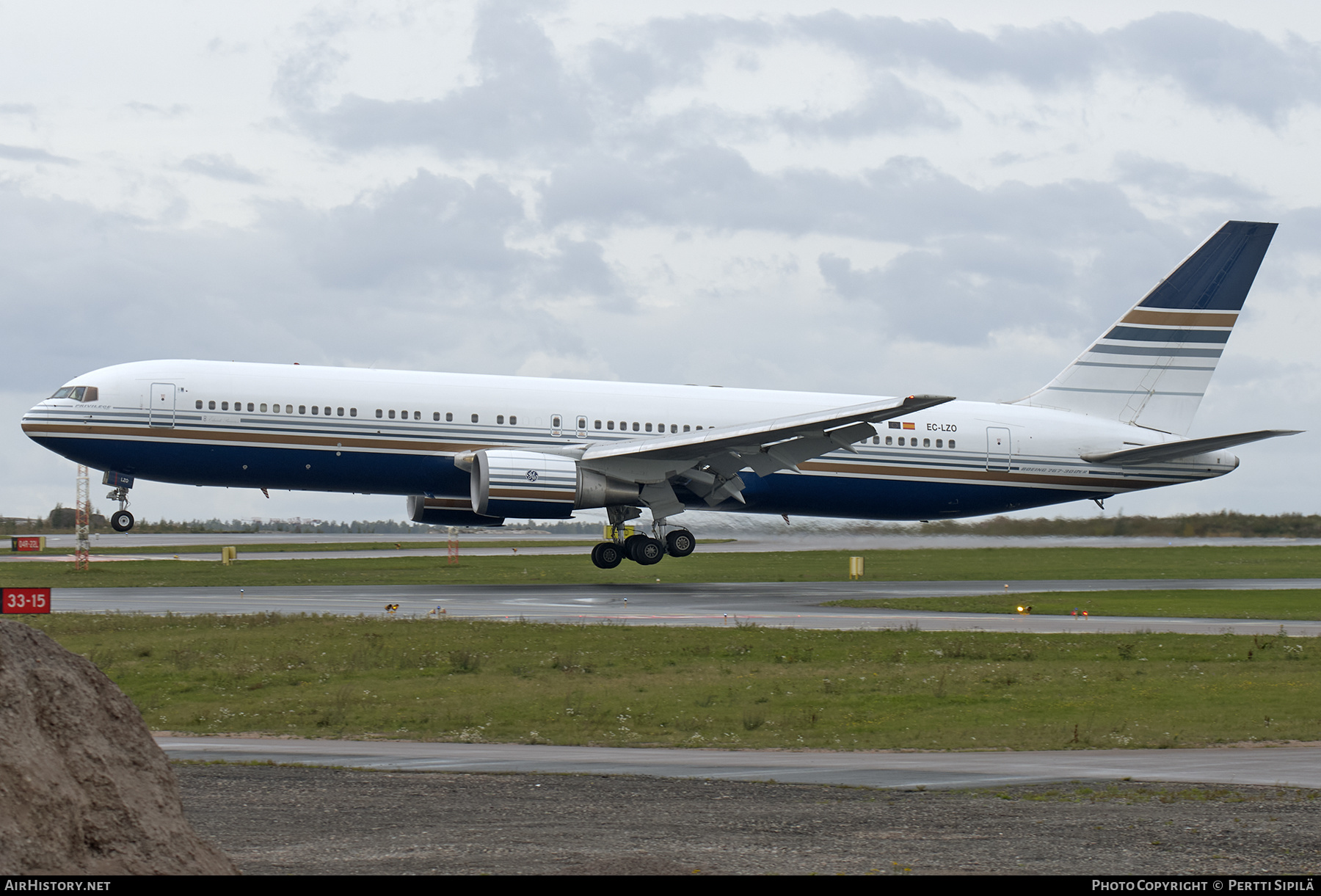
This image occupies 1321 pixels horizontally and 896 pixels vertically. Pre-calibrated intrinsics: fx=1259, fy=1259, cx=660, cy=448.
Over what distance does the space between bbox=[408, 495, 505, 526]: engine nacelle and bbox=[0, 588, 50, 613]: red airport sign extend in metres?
20.9

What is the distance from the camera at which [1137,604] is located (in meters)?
30.4

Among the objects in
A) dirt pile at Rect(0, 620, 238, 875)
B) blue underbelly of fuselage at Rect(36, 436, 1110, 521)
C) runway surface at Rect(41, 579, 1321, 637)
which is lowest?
runway surface at Rect(41, 579, 1321, 637)

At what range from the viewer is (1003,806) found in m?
9.66

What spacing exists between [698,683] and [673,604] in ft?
40.2

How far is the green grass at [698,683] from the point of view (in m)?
14.4

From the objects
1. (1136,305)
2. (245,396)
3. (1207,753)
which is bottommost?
(1207,753)

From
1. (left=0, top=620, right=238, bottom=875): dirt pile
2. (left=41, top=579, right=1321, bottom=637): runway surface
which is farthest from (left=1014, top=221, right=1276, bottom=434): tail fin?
(left=0, top=620, right=238, bottom=875): dirt pile

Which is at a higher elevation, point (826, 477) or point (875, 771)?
point (826, 477)

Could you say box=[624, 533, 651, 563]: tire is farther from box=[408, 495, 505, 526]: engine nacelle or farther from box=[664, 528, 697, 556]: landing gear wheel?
box=[408, 495, 505, 526]: engine nacelle

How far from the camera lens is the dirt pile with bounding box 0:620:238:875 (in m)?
6.00

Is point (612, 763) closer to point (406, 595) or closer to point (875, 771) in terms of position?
point (875, 771)

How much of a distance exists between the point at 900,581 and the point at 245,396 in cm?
2021

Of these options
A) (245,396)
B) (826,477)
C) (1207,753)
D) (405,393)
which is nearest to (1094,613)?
(826,477)

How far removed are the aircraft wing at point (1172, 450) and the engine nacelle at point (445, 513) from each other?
18.7 meters
